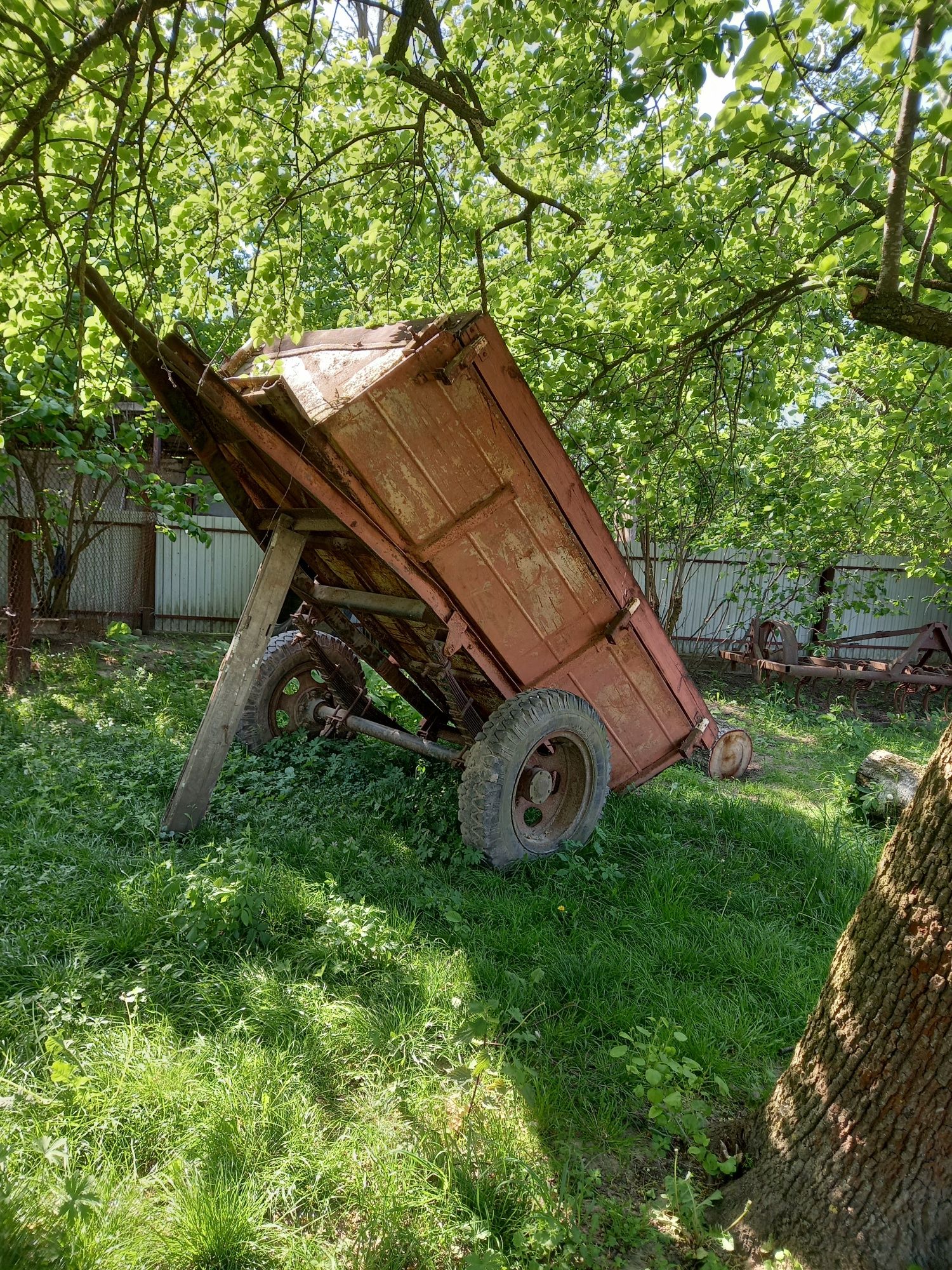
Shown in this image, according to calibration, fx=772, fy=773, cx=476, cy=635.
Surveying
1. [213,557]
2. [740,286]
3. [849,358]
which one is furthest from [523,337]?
[213,557]

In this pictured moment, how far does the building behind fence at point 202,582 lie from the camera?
449 inches

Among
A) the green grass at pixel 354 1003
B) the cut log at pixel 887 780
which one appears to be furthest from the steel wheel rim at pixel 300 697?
the cut log at pixel 887 780

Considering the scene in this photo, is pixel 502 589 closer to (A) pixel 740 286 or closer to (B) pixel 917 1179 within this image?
(A) pixel 740 286

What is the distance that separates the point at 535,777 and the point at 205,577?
8.96 m

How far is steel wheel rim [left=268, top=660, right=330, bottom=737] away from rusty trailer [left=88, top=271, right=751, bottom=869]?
886 millimetres

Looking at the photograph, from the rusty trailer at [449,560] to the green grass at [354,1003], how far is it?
A: 0.50 metres

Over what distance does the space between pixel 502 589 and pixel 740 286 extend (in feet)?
8.76

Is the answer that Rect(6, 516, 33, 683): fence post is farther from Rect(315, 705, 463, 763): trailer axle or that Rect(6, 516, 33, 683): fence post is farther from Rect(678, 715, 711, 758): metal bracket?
Rect(678, 715, 711, 758): metal bracket

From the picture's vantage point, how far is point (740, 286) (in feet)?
16.8

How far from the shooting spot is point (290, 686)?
21.5 ft

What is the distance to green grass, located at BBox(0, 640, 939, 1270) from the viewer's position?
2.21 metres

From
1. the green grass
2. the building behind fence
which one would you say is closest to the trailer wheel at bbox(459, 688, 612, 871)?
the green grass

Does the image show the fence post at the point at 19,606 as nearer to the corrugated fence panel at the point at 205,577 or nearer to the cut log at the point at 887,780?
the corrugated fence panel at the point at 205,577

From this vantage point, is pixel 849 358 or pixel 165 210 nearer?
pixel 165 210
